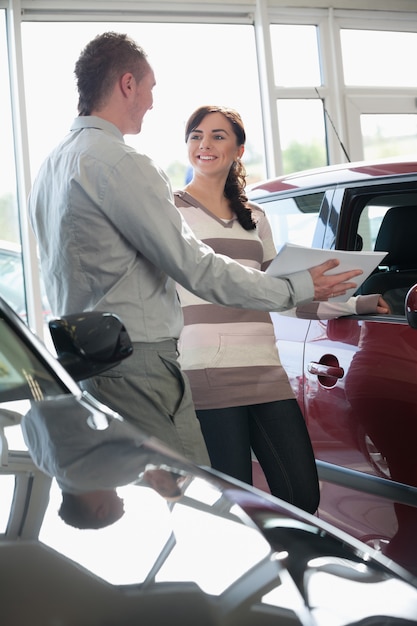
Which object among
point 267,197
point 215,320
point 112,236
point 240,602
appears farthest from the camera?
point 267,197

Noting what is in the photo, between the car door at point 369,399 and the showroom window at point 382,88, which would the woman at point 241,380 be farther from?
the showroom window at point 382,88

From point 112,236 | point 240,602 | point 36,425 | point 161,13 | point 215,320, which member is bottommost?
point 240,602

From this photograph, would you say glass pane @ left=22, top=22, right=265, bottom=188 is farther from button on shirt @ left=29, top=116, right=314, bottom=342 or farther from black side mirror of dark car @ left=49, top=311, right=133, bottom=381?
black side mirror of dark car @ left=49, top=311, right=133, bottom=381

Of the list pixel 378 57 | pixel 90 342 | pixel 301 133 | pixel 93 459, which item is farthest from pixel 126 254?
pixel 378 57

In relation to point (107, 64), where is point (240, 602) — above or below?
below

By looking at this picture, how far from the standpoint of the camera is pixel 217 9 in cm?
773

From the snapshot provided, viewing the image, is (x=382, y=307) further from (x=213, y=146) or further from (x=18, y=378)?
(x=18, y=378)

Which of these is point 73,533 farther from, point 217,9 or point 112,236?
point 217,9

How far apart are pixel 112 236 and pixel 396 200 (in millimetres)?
1095

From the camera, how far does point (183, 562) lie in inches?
41.9

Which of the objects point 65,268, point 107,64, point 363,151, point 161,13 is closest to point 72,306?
point 65,268

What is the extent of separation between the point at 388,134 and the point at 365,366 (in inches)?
248

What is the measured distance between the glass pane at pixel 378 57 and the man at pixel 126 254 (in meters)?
6.55

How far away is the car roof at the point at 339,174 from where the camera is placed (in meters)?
2.60
